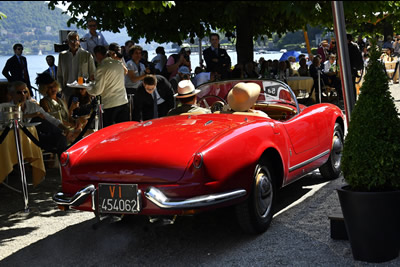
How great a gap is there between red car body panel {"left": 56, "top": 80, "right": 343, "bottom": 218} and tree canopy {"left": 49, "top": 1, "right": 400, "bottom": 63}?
101cm

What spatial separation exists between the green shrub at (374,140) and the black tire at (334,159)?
2.88m

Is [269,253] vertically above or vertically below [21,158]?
below

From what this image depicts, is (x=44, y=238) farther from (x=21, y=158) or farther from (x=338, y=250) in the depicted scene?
(x=338, y=250)

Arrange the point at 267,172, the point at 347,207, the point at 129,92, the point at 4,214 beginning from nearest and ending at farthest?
the point at 347,207 < the point at 267,172 < the point at 4,214 < the point at 129,92

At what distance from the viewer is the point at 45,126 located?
329 inches

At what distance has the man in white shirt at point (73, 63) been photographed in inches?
421

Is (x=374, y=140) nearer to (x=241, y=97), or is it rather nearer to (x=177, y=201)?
(x=177, y=201)

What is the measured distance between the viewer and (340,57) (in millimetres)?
4602

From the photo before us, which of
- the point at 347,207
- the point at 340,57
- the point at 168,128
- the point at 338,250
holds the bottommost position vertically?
the point at 338,250

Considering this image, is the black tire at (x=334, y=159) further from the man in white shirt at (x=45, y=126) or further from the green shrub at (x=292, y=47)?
the green shrub at (x=292, y=47)

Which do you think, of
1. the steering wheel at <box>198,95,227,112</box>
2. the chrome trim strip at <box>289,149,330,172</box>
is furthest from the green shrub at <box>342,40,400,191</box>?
the steering wheel at <box>198,95,227,112</box>

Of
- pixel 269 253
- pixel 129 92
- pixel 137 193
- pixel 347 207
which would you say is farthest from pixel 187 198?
pixel 129 92

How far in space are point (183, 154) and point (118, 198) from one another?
616mm

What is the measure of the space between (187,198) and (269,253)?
2.59 feet
